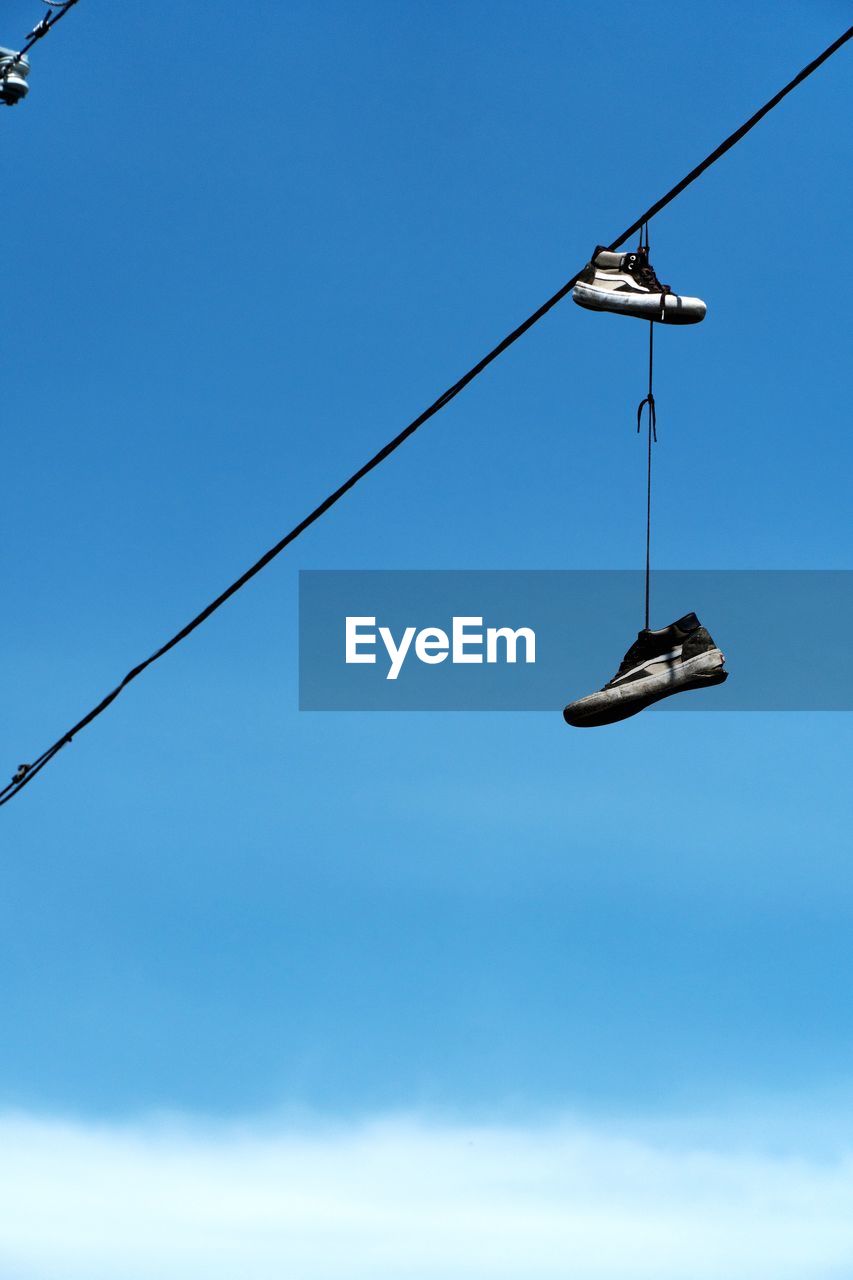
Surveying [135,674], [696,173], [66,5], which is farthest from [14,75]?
[696,173]

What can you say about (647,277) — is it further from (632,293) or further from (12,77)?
(12,77)

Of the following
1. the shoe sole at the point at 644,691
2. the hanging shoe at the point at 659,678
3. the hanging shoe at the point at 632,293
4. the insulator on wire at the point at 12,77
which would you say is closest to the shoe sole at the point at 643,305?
the hanging shoe at the point at 632,293

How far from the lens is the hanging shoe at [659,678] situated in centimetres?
775

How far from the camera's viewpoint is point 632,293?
7.55 metres

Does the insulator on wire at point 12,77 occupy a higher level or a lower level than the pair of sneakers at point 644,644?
higher

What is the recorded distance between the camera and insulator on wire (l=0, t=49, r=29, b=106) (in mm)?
7242

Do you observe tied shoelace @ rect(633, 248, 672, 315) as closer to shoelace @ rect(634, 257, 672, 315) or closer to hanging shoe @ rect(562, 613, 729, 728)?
shoelace @ rect(634, 257, 672, 315)

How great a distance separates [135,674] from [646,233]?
2870mm

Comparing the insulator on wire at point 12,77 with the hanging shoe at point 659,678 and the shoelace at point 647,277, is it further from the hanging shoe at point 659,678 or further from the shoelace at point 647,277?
the hanging shoe at point 659,678

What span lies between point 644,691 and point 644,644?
0.37 m

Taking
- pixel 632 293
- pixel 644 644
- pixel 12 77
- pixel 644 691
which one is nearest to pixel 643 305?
pixel 632 293

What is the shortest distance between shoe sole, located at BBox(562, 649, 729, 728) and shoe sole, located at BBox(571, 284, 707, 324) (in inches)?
61.8

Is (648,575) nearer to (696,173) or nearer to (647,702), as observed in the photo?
(647,702)

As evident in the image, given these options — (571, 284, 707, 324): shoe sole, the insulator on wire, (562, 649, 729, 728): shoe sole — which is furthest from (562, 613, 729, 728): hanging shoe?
the insulator on wire
